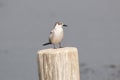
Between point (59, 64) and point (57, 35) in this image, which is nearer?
point (59, 64)

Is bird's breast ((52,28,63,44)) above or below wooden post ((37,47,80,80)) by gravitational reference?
above

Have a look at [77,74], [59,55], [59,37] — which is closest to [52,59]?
[59,55]

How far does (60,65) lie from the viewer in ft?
4.88

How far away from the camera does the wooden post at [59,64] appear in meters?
1.49

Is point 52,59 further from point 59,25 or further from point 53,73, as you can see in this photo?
point 59,25

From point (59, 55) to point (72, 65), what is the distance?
3.1 inches

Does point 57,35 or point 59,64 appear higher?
point 57,35

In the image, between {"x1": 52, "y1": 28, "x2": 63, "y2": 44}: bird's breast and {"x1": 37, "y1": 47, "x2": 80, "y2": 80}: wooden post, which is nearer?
{"x1": 37, "y1": 47, "x2": 80, "y2": 80}: wooden post

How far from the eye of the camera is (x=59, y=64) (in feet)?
4.87

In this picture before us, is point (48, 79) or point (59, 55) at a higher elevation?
point (59, 55)

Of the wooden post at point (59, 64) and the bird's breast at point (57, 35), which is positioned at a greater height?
the bird's breast at point (57, 35)

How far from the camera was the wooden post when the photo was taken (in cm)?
149

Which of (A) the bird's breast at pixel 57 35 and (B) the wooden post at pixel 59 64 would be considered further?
(A) the bird's breast at pixel 57 35

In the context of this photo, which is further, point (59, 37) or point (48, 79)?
point (59, 37)
